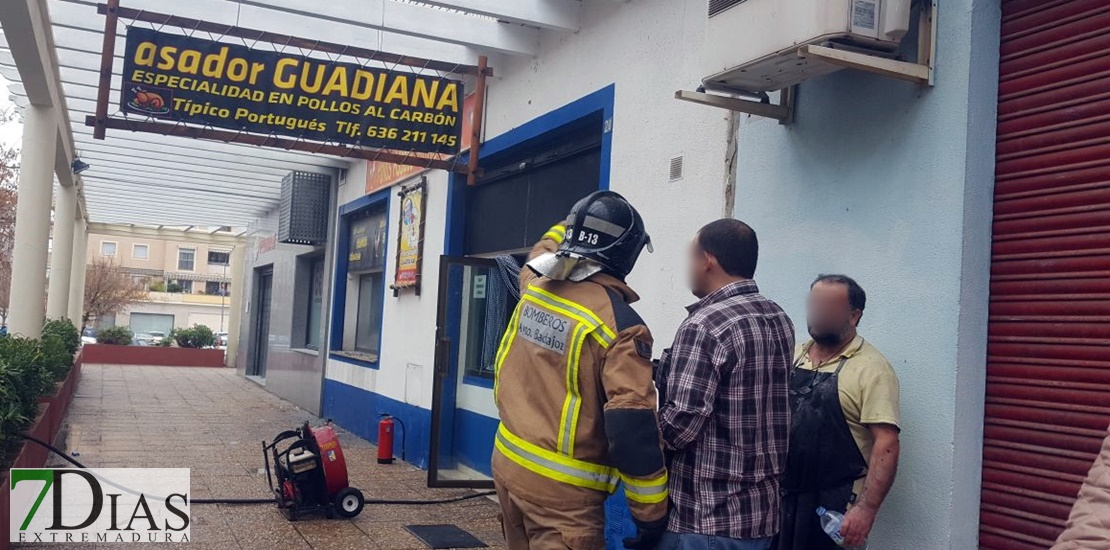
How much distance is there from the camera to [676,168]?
581 cm

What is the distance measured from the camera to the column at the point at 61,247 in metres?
14.1

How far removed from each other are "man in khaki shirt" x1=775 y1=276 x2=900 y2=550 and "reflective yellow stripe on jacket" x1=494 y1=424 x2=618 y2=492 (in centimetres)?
84

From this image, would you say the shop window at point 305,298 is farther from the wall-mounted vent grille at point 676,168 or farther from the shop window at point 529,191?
the wall-mounted vent grille at point 676,168

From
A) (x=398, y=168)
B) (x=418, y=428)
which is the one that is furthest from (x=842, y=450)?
(x=398, y=168)

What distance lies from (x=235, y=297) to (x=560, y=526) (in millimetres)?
24743

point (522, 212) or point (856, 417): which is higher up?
point (522, 212)

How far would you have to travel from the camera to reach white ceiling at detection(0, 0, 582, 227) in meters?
7.73

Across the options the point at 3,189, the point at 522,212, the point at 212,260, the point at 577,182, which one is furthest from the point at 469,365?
the point at 212,260

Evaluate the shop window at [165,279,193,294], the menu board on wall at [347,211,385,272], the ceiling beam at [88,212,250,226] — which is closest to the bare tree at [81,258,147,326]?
the ceiling beam at [88,212,250,226]

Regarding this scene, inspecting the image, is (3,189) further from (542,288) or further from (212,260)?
(212,260)

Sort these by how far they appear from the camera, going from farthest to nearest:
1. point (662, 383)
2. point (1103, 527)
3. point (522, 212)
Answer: point (522, 212) < point (662, 383) < point (1103, 527)

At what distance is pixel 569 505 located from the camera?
2934 millimetres

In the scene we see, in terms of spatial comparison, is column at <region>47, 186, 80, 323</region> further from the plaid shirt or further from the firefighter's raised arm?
the plaid shirt

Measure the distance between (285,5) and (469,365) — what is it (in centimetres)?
340
